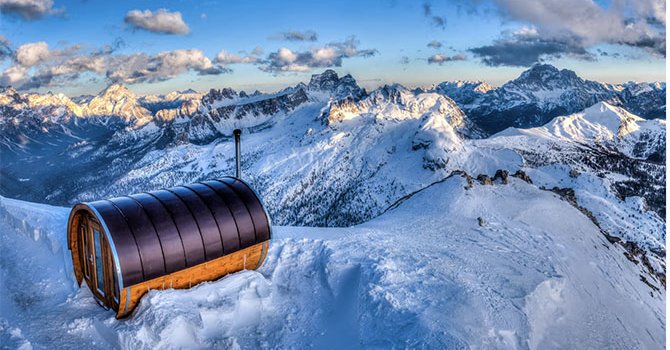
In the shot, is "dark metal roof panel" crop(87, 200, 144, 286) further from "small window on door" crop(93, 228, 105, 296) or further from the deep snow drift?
"small window on door" crop(93, 228, 105, 296)

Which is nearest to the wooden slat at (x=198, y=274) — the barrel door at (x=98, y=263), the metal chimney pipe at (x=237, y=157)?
the barrel door at (x=98, y=263)

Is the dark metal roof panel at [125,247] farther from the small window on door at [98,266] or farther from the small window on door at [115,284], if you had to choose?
the small window on door at [98,266]

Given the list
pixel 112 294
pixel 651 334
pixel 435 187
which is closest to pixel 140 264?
pixel 112 294

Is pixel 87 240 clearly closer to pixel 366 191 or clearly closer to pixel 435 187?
pixel 435 187

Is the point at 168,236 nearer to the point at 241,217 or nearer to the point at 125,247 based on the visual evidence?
the point at 125,247

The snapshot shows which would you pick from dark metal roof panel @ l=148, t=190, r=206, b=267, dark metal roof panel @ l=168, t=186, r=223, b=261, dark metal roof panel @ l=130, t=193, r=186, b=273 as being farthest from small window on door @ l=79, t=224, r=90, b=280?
dark metal roof panel @ l=168, t=186, r=223, b=261
